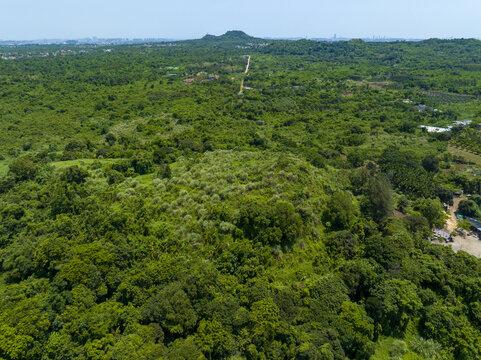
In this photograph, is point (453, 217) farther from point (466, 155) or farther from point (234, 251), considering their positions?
point (234, 251)

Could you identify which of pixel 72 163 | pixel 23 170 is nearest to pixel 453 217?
pixel 72 163

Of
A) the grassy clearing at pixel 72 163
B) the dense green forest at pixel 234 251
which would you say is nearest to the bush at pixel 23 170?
the dense green forest at pixel 234 251

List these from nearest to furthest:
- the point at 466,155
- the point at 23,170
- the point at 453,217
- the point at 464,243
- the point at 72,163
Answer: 1. the point at 464,243
2. the point at 453,217
3. the point at 23,170
4. the point at 72,163
5. the point at 466,155

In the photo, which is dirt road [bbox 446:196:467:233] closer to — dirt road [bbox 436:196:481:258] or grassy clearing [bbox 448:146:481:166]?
dirt road [bbox 436:196:481:258]

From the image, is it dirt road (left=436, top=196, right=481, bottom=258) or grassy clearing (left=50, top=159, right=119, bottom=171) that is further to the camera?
grassy clearing (left=50, top=159, right=119, bottom=171)

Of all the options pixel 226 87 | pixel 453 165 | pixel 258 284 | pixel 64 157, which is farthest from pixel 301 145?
pixel 226 87

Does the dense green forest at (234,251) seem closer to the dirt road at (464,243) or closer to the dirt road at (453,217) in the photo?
the dirt road at (453,217)

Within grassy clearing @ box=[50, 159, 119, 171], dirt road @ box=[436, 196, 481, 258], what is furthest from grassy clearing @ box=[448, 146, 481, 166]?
grassy clearing @ box=[50, 159, 119, 171]

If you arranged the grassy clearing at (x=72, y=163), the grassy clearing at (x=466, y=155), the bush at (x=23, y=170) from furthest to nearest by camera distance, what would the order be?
the grassy clearing at (x=466, y=155) < the grassy clearing at (x=72, y=163) < the bush at (x=23, y=170)
